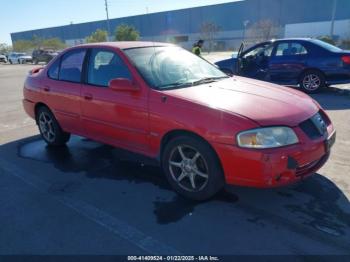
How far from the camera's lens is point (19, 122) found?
751 cm

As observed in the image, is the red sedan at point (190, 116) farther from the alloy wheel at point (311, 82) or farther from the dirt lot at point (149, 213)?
the alloy wheel at point (311, 82)

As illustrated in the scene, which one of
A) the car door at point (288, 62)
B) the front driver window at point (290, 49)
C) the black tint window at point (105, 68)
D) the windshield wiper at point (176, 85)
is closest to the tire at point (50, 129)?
the black tint window at point (105, 68)

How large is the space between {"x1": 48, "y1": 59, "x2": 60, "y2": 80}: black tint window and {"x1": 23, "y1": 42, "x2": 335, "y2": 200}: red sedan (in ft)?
0.18

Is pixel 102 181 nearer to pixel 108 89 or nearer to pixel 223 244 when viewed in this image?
pixel 108 89

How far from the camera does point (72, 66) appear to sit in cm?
488

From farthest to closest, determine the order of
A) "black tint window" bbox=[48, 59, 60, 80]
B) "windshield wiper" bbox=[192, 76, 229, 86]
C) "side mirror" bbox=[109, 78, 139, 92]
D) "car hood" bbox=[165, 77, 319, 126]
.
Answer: "black tint window" bbox=[48, 59, 60, 80] → "windshield wiper" bbox=[192, 76, 229, 86] → "side mirror" bbox=[109, 78, 139, 92] → "car hood" bbox=[165, 77, 319, 126]

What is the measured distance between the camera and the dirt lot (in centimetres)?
282

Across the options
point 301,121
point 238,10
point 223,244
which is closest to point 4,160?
point 223,244

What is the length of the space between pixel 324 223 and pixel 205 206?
3.69ft

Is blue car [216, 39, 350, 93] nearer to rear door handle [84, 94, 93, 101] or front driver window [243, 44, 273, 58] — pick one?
front driver window [243, 44, 273, 58]

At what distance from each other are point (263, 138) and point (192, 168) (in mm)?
849

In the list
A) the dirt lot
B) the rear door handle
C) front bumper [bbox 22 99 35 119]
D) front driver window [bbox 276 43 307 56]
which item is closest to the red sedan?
the rear door handle

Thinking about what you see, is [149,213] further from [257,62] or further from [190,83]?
[257,62]

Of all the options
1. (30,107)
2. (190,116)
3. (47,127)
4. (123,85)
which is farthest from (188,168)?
(30,107)
